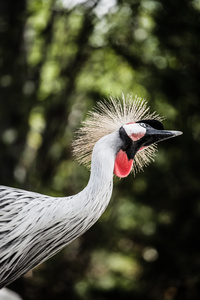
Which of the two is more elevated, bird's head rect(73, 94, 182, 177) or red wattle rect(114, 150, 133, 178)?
bird's head rect(73, 94, 182, 177)

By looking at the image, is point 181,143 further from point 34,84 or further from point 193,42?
point 34,84

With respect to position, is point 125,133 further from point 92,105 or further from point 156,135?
point 92,105

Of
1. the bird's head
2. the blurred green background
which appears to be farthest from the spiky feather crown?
the blurred green background

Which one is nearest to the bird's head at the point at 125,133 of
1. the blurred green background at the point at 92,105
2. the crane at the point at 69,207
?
the crane at the point at 69,207

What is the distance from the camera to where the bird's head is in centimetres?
166

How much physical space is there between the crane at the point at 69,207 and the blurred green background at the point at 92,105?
79.5 inches

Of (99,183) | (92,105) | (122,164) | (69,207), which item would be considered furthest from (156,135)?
(92,105)

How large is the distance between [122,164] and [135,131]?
142 mm

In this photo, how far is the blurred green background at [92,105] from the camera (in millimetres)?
3699

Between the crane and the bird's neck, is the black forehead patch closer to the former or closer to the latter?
the crane

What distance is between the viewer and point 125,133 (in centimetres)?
166

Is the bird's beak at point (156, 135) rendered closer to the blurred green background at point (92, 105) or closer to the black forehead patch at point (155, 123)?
the black forehead patch at point (155, 123)

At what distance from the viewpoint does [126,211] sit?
4.13m

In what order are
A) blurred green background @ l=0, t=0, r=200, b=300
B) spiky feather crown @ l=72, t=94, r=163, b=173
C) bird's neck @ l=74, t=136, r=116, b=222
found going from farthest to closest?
blurred green background @ l=0, t=0, r=200, b=300
spiky feather crown @ l=72, t=94, r=163, b=173
bird's neck @ l=74, t=136, r=116, b=222
